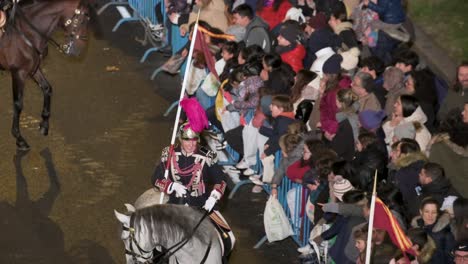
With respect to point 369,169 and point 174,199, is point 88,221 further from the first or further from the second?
point 369,169

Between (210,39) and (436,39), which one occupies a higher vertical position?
(210,39)

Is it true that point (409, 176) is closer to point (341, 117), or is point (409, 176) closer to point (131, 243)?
point (341, 117)

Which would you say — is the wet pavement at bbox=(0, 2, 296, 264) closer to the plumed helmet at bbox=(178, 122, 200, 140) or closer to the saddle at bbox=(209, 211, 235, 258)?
the saddle at bbox=(209, 211, 235, 258)

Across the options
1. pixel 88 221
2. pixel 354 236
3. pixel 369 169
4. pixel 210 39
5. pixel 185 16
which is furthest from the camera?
pixel 185 16

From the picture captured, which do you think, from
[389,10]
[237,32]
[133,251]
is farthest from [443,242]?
[237,32]

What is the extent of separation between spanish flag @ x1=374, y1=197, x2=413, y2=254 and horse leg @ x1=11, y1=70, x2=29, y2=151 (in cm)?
754

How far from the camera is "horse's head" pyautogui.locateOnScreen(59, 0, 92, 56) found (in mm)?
17578

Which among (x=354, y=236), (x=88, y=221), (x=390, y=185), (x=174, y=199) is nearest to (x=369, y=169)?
(x=390, y=185)

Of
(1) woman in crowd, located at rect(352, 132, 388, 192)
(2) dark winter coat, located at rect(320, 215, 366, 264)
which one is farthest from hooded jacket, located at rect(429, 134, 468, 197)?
(2) dark winter coat, located at rect(320, 215, 366, 264)

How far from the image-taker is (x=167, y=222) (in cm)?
1091

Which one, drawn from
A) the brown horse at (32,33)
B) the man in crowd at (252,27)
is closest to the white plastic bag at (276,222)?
the man in crowd at (252,27)

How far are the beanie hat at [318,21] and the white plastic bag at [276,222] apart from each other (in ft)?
14.5

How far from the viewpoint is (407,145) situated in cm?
1358

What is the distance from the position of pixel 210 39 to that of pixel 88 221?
161 inches
